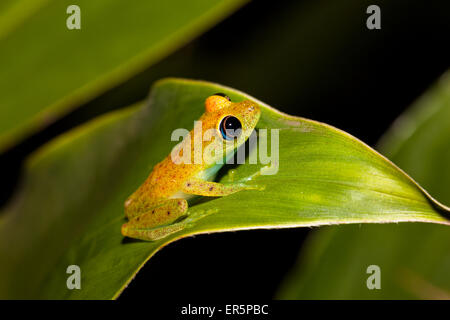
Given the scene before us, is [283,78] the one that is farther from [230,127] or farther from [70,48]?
[70,48]

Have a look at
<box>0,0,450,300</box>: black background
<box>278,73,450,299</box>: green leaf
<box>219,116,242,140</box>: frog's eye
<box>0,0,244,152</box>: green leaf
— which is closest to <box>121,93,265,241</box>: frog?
<box>219,116,242,140</box>: frog's eye

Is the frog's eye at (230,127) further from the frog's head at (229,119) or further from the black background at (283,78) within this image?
the black background at (283,78)

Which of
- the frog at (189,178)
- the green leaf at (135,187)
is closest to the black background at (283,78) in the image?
the green leaf at (135,187)

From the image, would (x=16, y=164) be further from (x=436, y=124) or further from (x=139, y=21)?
(x=436, y=124)

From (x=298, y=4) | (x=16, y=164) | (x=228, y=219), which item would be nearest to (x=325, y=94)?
(x=298, y=4)

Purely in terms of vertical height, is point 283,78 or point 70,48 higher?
point 283,78

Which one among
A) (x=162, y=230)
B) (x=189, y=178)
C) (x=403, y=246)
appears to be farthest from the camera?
(x=403, y=246)

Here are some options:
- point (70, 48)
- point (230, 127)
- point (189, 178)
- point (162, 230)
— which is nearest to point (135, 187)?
point (189, 178)
